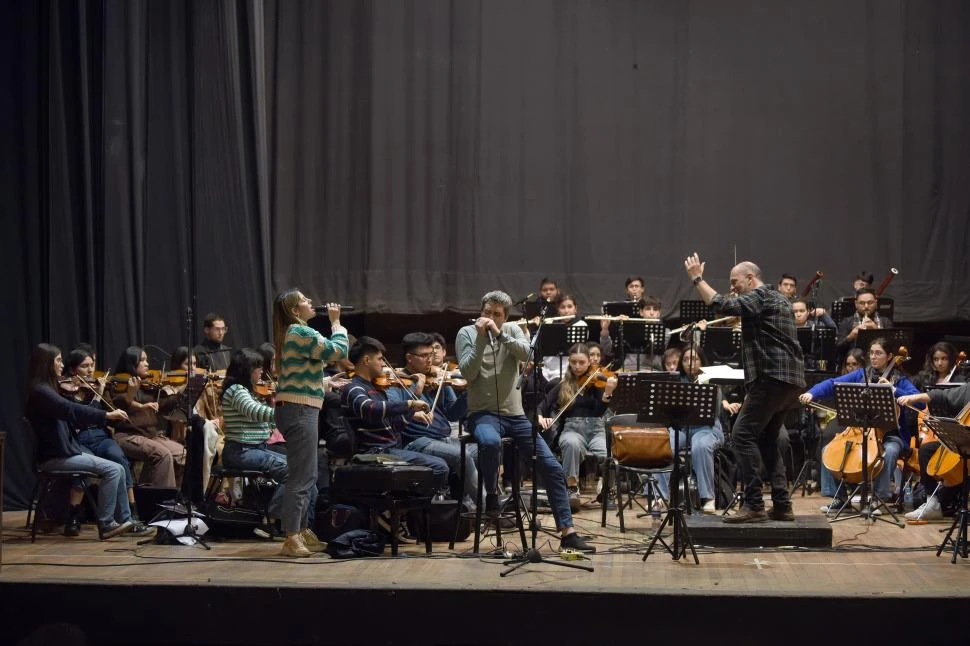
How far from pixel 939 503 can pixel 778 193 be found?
5408mm

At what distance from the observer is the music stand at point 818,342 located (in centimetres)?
962

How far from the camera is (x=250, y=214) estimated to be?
10820 mm

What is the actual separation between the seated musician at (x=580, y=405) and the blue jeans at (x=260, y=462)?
7.59 ft

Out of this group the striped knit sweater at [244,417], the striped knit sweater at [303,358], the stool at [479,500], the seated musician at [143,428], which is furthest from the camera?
the seated musician at [143,428]

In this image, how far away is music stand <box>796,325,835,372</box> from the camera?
9.62m

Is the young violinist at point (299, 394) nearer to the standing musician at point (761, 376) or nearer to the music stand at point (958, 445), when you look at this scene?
the standing musician at point (761, 376)

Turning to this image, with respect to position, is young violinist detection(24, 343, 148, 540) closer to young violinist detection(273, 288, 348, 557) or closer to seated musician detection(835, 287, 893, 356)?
young violinist detection(273, 288, 348, 557)

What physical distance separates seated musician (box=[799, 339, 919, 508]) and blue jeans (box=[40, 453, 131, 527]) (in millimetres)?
4905

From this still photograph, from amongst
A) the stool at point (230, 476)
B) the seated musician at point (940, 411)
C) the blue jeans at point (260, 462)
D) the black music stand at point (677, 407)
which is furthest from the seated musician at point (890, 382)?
the stool at point (230, 476)

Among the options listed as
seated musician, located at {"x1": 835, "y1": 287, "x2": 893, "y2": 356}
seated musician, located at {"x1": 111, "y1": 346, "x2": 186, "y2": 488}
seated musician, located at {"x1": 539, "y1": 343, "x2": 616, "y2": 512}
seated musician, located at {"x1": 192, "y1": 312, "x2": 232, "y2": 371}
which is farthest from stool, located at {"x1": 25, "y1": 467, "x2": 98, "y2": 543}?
seated musician, located at {"x1": 835, "y1": 287, "x2": 893, "y2": 356}

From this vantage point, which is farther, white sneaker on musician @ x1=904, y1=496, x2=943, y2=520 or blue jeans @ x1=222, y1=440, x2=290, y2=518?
white sneaker on musician @ x1=904, y1=496, x2=943, y2=520

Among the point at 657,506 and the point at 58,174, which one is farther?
the point at 58,174

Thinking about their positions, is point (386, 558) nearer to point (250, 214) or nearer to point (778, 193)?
point (250, 214)

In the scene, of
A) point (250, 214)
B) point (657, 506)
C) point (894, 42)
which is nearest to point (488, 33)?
point (250, 214)
